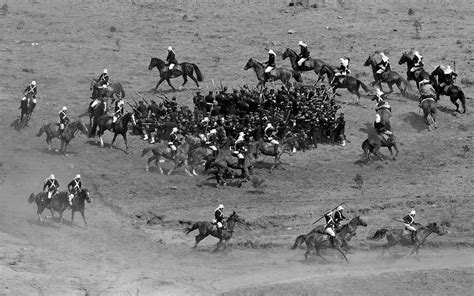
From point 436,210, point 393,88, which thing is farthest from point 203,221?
point 393,88

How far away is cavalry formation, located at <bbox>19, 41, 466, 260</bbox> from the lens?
4462 cm

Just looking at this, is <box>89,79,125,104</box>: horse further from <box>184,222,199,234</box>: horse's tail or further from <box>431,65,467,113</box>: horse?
<box>431,65,467,113</box>: horse

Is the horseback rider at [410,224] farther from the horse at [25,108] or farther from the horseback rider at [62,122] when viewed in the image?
the horse at [25,108]

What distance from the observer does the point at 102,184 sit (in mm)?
43344

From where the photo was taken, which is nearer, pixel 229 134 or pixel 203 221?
pixel 203 221

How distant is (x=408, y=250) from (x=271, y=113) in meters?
10.4

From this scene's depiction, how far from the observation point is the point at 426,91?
165 feet

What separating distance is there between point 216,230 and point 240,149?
7090 mm

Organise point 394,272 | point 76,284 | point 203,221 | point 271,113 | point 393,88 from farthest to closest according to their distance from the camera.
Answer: point 393,88 < point 271,113 < point 203,221 < point 394,272 < point 76,284

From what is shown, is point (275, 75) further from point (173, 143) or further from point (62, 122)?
point (62, 122)

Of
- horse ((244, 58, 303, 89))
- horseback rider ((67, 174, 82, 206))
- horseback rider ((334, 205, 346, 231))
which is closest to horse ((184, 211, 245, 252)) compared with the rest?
horseback rider ((334, 205, 346, 231))

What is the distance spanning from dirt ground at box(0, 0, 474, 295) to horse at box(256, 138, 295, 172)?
48 centimetres

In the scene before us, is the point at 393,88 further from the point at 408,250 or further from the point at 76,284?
the point at 76,284

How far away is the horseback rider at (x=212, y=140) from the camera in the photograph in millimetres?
44312
